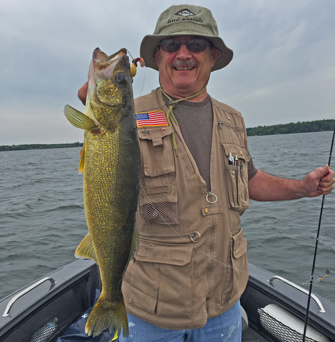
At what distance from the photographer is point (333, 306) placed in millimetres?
3234

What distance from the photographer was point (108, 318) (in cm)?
195

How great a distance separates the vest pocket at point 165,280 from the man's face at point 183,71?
1.33 m

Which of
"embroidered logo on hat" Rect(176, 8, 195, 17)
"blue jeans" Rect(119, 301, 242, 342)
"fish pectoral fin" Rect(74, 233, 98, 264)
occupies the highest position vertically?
"embroidered logo on hat" Rect(176, 8, 195, 17)

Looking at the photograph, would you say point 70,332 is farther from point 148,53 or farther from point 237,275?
point 148,53

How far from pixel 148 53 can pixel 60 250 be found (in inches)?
277

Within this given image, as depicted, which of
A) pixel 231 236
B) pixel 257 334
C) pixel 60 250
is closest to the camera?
pixel 231 236

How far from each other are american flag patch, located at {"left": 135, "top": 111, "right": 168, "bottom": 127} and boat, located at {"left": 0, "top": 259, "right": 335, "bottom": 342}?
2518mm

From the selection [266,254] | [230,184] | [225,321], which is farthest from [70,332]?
[266,254]

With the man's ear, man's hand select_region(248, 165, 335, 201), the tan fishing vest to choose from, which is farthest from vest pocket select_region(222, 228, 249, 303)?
the man's ear

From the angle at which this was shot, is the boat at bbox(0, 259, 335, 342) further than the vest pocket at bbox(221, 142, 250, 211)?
Yes

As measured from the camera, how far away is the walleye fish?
1.78m

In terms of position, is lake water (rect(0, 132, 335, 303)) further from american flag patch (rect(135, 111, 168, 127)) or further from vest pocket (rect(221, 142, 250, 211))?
american flag patch (rect(135, 111, 168, 127))

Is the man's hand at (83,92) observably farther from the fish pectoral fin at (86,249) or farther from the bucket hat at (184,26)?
the fish pectoral fin at (86,249)

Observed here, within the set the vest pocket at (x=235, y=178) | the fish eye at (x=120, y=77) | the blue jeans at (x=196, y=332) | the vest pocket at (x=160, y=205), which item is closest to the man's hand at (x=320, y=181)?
the vest pocket at (x=235, y=178)
